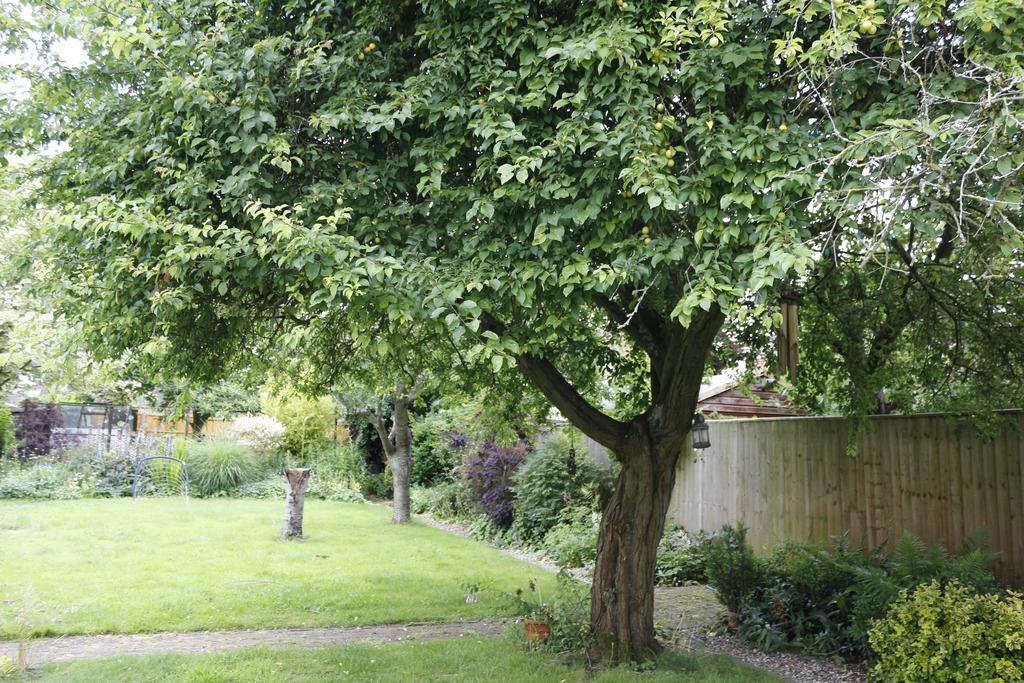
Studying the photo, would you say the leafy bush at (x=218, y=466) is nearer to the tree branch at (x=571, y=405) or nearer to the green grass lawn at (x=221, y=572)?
the green grass lawn at (x=221, y=572)

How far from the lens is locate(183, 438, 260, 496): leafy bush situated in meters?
17.6

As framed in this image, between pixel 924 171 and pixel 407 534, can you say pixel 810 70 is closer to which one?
pixel 924 171

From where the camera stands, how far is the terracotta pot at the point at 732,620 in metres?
7.60

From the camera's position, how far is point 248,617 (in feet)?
25.7

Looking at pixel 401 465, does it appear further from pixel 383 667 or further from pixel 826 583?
pixel 826 583

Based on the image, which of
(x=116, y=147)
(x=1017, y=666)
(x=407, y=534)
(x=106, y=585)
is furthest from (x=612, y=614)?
(x=407, y=534)

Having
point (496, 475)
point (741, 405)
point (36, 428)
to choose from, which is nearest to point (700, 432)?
point (741, 405)

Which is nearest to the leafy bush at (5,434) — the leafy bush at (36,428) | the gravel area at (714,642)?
the leafy bush at (36,428)

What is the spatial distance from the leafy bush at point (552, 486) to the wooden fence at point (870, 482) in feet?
5.87

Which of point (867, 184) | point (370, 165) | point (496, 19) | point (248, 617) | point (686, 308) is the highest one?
point (496, 19)

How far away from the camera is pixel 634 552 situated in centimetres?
660

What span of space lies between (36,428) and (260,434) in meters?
4.81

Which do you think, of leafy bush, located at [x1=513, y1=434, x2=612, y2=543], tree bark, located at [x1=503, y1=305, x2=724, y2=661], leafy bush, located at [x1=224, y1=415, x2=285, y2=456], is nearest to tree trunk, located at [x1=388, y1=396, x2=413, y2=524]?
leafy bush, located at [x1=513, y1=434, x2=612, y2=543]

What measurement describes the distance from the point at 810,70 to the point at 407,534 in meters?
10.6
